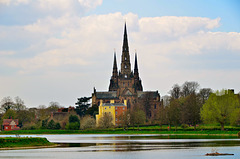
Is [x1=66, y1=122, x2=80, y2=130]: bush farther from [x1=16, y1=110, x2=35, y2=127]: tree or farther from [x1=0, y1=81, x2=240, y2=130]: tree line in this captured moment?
[x1=16, y1=110, x2=35, y2=127]: tree

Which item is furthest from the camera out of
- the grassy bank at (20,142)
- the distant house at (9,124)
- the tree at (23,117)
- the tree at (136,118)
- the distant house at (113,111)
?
the tree at (23,117)

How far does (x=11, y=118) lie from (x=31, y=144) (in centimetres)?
8806

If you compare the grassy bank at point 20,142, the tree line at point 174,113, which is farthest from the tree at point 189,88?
the grassy bank at point 20,142

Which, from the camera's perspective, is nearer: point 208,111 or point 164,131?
point 208,111

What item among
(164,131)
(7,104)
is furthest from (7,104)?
(164,131)

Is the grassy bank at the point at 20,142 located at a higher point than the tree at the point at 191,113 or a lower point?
lower

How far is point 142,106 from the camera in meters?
170

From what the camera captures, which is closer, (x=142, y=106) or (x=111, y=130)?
(x=111, y=130)

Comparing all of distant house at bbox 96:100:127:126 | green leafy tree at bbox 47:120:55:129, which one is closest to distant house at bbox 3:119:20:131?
green leafy tree at bbox 47:120:55:129

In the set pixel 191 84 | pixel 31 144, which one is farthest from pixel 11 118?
pixel 31 144

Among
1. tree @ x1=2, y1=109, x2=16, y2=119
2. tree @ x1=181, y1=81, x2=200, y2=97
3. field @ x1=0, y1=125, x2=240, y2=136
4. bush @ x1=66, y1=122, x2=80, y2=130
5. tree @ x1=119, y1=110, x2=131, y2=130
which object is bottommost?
field @ x1=0, y1=125, x2=240, y2=136

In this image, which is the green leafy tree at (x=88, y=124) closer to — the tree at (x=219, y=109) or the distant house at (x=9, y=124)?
the distant house at (x=9, y=124)

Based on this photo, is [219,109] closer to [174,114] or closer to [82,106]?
[174,114]

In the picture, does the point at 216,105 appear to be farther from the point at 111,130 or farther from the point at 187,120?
the point at 111,130
